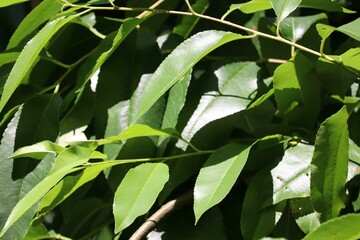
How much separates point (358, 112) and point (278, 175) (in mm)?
176

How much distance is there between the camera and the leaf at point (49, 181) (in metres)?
0.84

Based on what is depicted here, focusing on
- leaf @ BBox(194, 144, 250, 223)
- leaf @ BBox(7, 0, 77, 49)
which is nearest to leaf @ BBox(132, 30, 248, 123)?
leaf @ BBox(194, 144, 250, 223)

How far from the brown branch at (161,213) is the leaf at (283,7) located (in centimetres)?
27

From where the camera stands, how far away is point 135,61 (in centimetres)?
108

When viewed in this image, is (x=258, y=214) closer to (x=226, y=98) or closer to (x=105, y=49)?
(x=226, y=98)

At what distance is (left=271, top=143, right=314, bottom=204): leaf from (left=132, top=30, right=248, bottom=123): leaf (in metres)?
0.16

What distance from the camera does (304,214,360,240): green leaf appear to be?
70 centimetres

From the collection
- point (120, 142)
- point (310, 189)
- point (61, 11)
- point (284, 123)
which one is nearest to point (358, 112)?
point (284, 123)

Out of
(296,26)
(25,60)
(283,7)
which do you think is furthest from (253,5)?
(25,60)

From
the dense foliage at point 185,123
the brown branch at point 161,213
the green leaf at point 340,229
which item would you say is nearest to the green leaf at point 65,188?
the dense foliage at point 185,123

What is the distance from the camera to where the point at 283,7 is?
89cm

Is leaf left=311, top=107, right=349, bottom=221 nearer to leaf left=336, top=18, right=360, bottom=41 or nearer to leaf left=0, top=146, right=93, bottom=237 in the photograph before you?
leaf left=336, top=18, right=360, bottom=41

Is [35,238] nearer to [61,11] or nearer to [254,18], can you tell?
[61,11]

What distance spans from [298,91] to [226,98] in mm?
100
